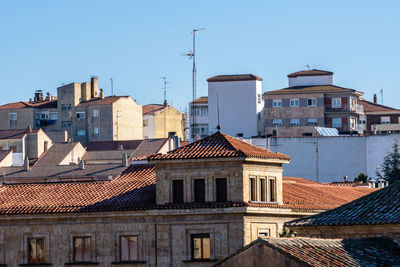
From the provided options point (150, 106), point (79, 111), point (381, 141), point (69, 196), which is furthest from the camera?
point (150, 106)

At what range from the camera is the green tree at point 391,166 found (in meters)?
113

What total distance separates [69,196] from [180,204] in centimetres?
721

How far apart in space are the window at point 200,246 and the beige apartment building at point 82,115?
100202mm

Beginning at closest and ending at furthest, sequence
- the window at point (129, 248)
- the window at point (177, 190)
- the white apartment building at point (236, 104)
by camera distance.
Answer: the window at point (177, 190) < the window at point (129, 248) < the white apartment building at point (236, 104)

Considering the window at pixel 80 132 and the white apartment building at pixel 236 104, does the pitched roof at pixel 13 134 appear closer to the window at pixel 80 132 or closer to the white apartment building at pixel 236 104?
the window at pixel 80 132

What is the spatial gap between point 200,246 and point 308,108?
82654 mm

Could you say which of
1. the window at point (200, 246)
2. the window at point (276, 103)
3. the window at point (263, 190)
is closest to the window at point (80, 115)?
the window at point (276, 103)

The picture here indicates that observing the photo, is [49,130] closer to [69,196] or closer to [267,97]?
[267,97]

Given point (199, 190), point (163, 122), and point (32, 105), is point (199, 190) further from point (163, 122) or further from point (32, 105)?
point (32, 105)

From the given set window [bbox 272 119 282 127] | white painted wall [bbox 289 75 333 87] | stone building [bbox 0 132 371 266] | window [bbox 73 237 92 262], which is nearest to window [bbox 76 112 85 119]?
white painted wall [bbox 289 75 333 87]

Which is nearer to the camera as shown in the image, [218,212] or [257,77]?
[218,212]

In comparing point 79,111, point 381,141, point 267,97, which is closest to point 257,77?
point 267,97

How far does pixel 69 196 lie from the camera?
2660 inches

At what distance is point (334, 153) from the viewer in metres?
120
